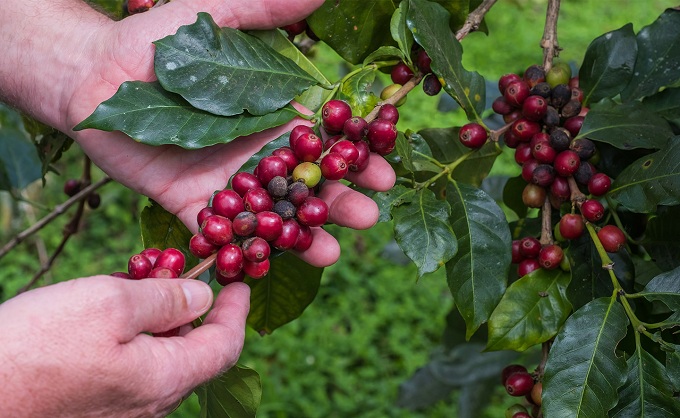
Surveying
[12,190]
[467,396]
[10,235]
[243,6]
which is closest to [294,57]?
[243,6]

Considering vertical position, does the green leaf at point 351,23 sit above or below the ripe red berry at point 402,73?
above

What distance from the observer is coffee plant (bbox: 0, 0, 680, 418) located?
1.31 metres

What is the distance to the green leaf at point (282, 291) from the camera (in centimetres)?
178

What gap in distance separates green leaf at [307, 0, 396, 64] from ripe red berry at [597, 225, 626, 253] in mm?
674

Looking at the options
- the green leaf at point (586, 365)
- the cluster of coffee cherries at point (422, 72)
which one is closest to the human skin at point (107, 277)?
the cluster of coffee cherries at point (422, 72)

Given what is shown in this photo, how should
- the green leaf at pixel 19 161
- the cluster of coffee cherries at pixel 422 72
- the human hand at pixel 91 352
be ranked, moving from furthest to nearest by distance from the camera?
the green leaf at pixel 19 161
the cluster of coffee cherries at pixel 422 72
the human hand at pixel 91 352

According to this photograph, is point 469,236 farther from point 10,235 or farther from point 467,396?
point 10,235

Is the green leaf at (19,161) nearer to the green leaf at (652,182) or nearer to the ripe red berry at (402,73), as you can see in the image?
the ripe red berry at (402,73)

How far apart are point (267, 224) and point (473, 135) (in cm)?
59

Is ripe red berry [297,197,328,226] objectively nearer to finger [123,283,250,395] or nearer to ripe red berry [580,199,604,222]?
finger [123,283,250,395]

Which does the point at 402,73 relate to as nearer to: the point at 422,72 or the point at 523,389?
the point at 422,72

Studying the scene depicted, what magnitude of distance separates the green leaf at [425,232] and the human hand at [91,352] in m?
0.45

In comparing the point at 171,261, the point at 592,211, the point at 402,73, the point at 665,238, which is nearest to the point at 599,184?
the point at 592,211

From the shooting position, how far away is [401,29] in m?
1.53
